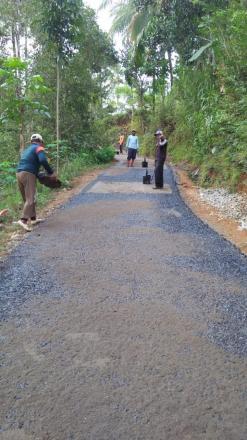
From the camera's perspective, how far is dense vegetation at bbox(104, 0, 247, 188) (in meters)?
10.5

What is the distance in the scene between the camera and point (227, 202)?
941 cm

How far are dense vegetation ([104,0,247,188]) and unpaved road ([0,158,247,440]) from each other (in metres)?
5.16

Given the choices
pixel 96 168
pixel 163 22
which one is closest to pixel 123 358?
pixel 96 168

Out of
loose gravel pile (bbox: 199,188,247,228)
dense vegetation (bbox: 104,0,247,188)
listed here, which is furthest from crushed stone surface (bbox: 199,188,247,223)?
dense vegetation (bbox: 104,0,247,188)

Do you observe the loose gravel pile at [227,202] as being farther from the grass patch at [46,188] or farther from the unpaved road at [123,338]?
the grass patch at [46,188]

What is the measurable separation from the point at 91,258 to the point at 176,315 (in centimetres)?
195

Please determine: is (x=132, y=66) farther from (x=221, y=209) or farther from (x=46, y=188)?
(x=221, y=209)

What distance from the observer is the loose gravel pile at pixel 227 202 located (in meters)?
8.30

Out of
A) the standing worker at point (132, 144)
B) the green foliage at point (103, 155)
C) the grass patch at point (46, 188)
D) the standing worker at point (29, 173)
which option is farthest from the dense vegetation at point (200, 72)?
the standing worker at point (29, 173)

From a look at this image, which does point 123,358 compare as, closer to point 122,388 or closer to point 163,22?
point 122,388

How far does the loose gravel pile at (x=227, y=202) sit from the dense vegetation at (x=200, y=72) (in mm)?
475

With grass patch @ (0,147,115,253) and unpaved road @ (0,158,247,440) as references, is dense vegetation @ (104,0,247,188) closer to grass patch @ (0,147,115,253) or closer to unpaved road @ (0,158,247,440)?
grass patch @ (0,147,115,253)

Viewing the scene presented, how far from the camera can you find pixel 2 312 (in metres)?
3.86

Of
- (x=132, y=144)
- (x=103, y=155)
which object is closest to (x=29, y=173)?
(x=132, y=144)
